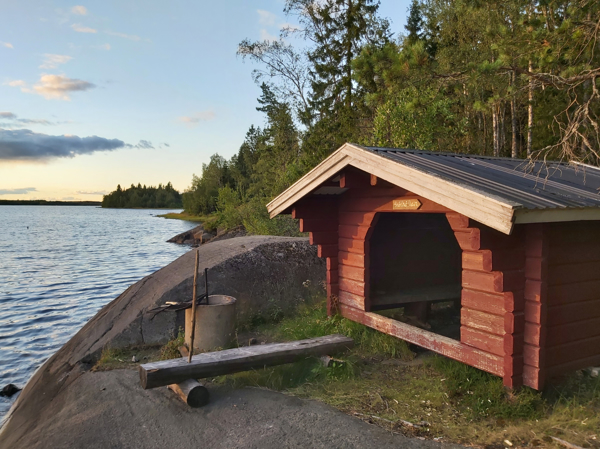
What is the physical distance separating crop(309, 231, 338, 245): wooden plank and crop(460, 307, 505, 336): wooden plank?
8.93 feet

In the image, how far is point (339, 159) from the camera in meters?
6.05

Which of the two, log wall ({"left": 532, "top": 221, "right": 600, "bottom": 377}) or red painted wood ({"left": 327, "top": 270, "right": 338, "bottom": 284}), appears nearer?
log wall ({"left": 532, "top": 221, "right": 600, "bottom": 377})

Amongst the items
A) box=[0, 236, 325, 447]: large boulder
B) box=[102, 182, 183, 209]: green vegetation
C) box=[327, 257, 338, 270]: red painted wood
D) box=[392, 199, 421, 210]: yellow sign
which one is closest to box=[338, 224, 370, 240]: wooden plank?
box=[327, 257, 338, 270]: red painted wood

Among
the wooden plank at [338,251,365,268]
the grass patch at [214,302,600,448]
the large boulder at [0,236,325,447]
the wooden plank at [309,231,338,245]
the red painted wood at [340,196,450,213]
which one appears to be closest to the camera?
the grass patch at [214,302,600,448]


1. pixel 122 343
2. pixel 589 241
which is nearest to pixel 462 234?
pixel 589 241

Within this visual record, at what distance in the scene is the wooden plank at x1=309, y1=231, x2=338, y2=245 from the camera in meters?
7.34

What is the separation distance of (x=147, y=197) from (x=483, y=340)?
172931 millimetres

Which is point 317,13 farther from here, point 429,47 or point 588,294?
point 588,294

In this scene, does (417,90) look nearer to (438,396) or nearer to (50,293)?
(438,396)

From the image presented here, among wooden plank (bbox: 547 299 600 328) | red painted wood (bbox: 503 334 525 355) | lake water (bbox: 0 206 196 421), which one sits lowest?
lake water (bbox: 0 206 196 421)

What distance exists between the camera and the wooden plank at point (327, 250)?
7395 millimetres

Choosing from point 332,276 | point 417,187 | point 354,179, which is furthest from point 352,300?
point 417,187

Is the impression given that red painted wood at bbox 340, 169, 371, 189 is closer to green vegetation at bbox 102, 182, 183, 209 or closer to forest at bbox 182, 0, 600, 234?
forest at bbox 182, 0, 600, 234

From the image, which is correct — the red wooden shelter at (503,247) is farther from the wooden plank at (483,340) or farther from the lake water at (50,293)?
the lake water at (50,293)
